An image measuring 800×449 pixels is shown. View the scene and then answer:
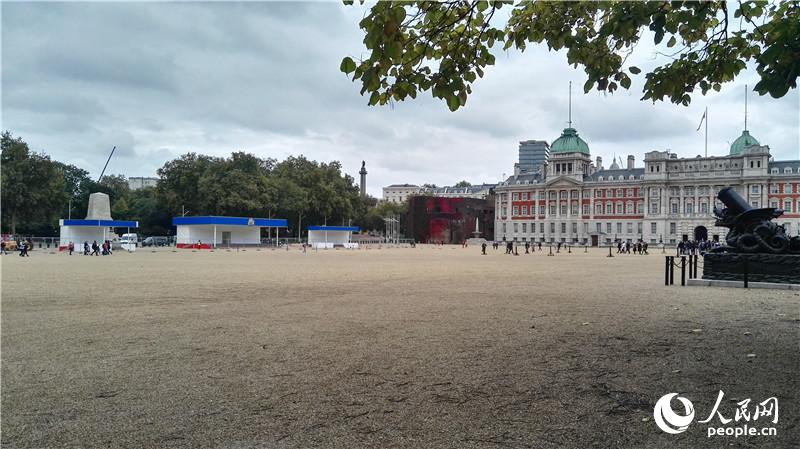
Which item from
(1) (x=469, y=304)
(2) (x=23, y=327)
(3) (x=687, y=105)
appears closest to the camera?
(3) (x=687, y=105)

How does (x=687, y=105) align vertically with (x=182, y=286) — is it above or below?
above

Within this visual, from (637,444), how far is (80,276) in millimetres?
20538

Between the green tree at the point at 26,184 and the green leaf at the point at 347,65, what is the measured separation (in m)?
60.9

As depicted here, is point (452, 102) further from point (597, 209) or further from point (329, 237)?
point (597, 209)

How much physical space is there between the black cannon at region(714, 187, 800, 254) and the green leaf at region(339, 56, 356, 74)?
16.8 m

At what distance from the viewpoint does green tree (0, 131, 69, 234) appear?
53.8 meters

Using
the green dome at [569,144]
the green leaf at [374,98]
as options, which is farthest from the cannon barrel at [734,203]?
the green dome at [569,144]

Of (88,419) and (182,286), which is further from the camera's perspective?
(182,286)

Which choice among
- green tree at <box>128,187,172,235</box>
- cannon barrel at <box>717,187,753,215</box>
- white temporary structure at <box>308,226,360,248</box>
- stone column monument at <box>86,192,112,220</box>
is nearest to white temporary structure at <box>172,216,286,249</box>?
stone column monument at <box>86,192,112,220</box>

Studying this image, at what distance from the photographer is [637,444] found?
4.03m

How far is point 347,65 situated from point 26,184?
6252 cm

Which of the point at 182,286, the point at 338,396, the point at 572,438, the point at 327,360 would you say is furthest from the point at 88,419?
the point at 182,286

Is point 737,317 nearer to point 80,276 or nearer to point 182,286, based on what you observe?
point 182,286

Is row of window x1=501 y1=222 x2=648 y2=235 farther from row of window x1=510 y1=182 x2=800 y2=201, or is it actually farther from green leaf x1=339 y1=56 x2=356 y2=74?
green leaf x1=339 y1=56 x2=356 y2=74
